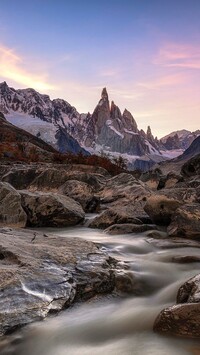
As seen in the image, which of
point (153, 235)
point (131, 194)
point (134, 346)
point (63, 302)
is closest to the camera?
point (134, 346)

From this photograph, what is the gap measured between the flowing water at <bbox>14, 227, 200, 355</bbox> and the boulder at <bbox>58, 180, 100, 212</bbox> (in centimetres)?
979

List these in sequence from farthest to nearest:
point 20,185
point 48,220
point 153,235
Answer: point 20,185
point 48,220
point 153,235

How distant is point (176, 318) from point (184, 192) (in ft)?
34.1

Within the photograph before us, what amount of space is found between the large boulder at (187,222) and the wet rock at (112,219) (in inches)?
89.5

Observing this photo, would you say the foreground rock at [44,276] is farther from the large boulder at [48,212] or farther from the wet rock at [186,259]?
the large boulder at [48,212]

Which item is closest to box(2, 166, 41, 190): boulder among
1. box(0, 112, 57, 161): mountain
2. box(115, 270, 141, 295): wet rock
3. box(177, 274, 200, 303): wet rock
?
box(115, 270, 141, 295): wet rock

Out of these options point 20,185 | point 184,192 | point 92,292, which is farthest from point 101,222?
point 20,185

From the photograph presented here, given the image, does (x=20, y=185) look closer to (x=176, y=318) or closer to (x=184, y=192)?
(x=184, y=192)

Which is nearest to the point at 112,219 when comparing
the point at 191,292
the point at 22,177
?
the point at 191,292

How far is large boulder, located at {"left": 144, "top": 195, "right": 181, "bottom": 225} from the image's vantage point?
1373 centimetres

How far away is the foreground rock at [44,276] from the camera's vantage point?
19.2 feet

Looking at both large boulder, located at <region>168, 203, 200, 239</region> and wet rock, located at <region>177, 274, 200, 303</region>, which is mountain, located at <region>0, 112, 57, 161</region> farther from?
wet rock, located at <region>177, 274, 200, 303</region>

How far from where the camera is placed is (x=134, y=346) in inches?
205

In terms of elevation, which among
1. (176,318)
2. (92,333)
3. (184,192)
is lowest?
(92,333)
